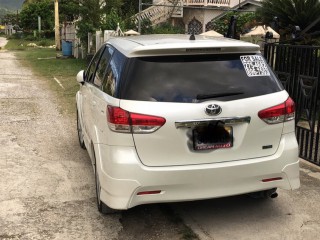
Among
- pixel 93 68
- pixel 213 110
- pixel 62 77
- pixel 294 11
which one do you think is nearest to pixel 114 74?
pixel 213 110

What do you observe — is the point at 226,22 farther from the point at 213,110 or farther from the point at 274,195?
the point at 213,110

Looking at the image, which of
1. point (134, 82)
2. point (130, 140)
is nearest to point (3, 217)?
point (130, 140)

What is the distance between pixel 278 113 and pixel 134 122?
129 centimetres

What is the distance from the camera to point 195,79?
3818 millimetres

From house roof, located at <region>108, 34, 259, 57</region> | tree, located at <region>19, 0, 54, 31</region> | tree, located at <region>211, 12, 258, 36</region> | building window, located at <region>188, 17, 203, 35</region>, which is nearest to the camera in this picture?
house roof, located at <region>108, 34, 259, 57</region>

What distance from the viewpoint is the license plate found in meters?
3.71

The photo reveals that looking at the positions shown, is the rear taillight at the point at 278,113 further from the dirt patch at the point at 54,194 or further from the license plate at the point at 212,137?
the dirt patch at the point at 54,194

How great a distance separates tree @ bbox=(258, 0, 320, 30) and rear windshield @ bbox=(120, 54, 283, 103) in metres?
6.67

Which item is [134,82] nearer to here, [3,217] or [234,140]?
[234,140]

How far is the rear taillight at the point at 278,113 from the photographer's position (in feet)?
12.6

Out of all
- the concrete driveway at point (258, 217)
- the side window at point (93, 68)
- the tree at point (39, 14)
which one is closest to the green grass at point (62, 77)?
the side window at point (93, 68)

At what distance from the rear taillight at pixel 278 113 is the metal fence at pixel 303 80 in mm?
1932

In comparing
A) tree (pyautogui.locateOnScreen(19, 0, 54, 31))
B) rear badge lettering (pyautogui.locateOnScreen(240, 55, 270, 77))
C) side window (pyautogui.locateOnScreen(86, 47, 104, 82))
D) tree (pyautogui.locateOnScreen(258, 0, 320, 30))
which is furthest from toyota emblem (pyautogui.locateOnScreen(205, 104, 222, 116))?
tree (pyautogui.locateOnScreen(19, 0, 54, 31))

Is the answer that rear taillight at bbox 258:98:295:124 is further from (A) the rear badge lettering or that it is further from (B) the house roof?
(B) the house roof
